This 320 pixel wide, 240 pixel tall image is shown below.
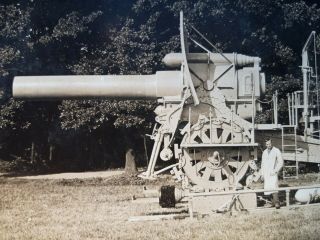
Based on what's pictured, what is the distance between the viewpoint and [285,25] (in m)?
23.3

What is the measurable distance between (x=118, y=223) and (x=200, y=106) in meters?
3.48

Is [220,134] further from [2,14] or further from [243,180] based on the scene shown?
[2,14]

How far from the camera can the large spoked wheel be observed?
11.7 metres

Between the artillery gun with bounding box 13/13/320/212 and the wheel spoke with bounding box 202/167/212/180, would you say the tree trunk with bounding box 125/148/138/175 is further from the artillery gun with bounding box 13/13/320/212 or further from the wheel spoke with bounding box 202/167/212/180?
the wheel spoke with bounding box 202/167/212/180

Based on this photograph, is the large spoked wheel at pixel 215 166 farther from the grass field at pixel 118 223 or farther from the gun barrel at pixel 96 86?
the gun barrel at pixel 96 86

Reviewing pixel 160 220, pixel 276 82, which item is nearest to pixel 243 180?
pixel 160 220

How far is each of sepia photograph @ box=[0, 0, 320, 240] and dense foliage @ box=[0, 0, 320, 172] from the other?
0.20 ft

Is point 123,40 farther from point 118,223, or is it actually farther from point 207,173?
point 118,223

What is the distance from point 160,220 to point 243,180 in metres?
2.96

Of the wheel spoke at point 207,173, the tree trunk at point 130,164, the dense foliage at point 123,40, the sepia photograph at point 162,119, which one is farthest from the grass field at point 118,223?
the dense foliage at point 123,40

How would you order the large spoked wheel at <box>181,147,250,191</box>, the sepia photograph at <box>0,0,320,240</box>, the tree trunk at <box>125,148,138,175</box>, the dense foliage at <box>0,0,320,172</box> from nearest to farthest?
the sepia photograph at <box>0,0,320,240</box>, the large spoked wheel at <box>181,147,250,191</box>, the dense foliage at <box>0,0,320,172</box>, the tree trunk at <box>125,148,138,175</box>

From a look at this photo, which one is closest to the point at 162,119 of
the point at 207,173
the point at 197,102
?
the point at 197,102

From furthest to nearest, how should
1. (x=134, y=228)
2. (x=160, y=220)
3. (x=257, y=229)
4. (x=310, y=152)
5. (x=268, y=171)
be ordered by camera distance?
(x=310, y=152)
(x=268, y=171)
(x=160, y=220)
(x=134, y=228)
(x=257, y=229)

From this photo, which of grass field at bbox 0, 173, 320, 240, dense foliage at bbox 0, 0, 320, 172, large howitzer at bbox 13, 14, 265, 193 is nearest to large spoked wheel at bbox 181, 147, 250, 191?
large howitzer at bbox 13, 14, 265, 193
